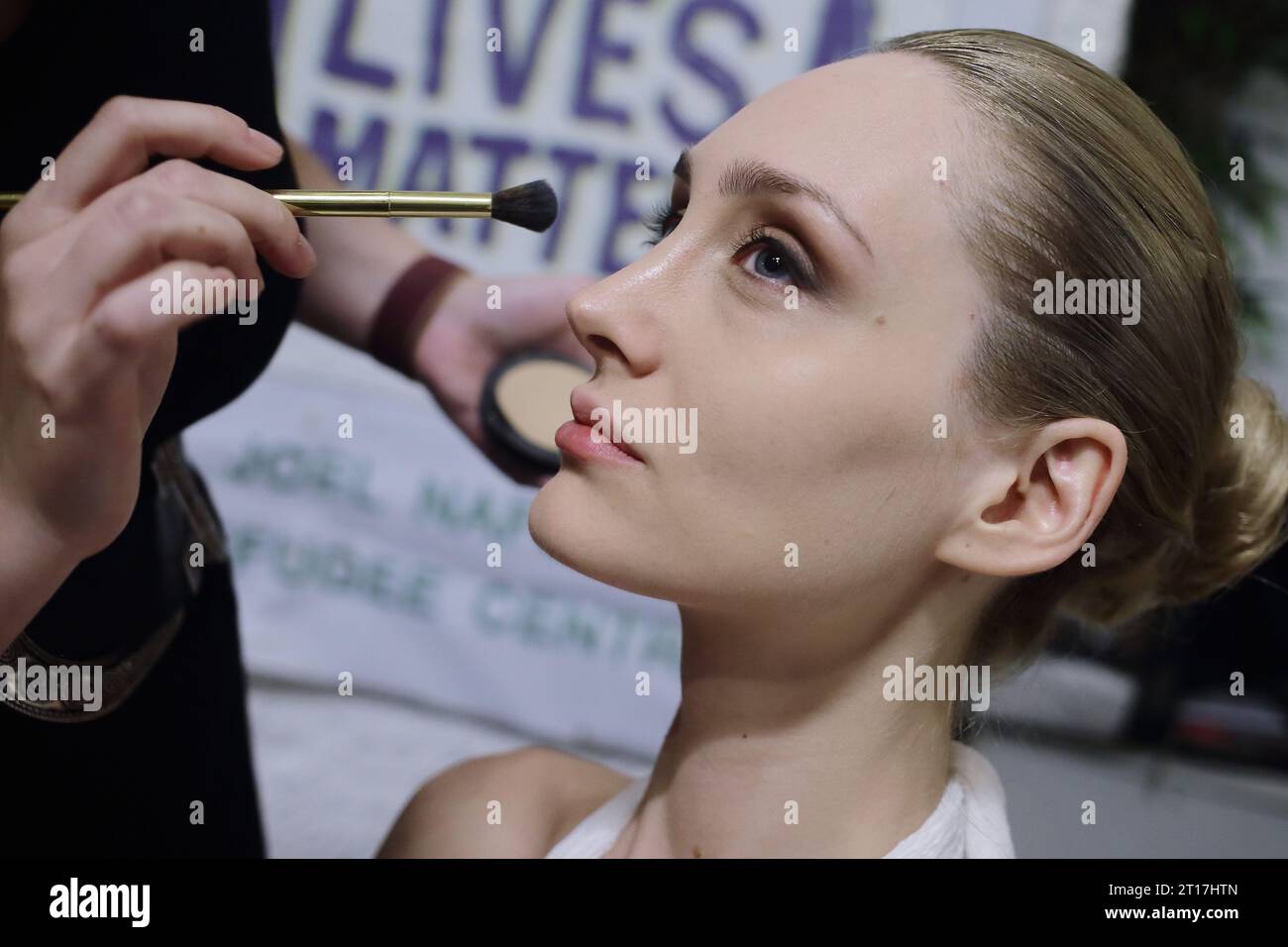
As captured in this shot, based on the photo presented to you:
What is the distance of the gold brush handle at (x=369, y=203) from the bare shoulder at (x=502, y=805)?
1.37 ft

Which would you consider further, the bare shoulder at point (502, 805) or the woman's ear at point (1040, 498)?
the bare shoulder at point (502, 805)

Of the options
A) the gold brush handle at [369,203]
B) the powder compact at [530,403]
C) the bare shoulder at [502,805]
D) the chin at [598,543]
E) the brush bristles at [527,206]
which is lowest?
the bare shoulder at [502,805]

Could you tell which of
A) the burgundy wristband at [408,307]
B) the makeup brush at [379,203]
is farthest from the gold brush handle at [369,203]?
the burgundy wristband at [408,307]

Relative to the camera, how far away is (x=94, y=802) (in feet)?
2.49

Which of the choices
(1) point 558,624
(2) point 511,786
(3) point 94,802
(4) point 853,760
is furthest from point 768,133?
(1) point 558,624

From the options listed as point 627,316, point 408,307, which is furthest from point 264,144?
point 408,307

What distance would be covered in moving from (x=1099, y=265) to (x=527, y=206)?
311mm

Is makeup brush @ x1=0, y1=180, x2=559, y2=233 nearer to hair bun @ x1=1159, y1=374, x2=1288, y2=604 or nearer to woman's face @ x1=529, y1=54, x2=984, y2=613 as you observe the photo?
woman's face @ x1=529, y1=54, x2=984, y2=613

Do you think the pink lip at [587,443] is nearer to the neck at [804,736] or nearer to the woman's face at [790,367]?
the woman's face at [790,367]

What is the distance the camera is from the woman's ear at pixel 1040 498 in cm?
62

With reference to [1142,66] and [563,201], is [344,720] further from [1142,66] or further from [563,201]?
[1142,66]

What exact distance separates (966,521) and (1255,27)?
0.85m

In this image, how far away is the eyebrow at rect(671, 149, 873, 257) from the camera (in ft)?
1.94

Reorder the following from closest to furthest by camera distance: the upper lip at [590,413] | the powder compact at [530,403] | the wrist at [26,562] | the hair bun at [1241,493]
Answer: the wrist at [26,562] → the upper lip at [590,413] → the hair bun at [1241,493] → the powder compact at [530,403]
